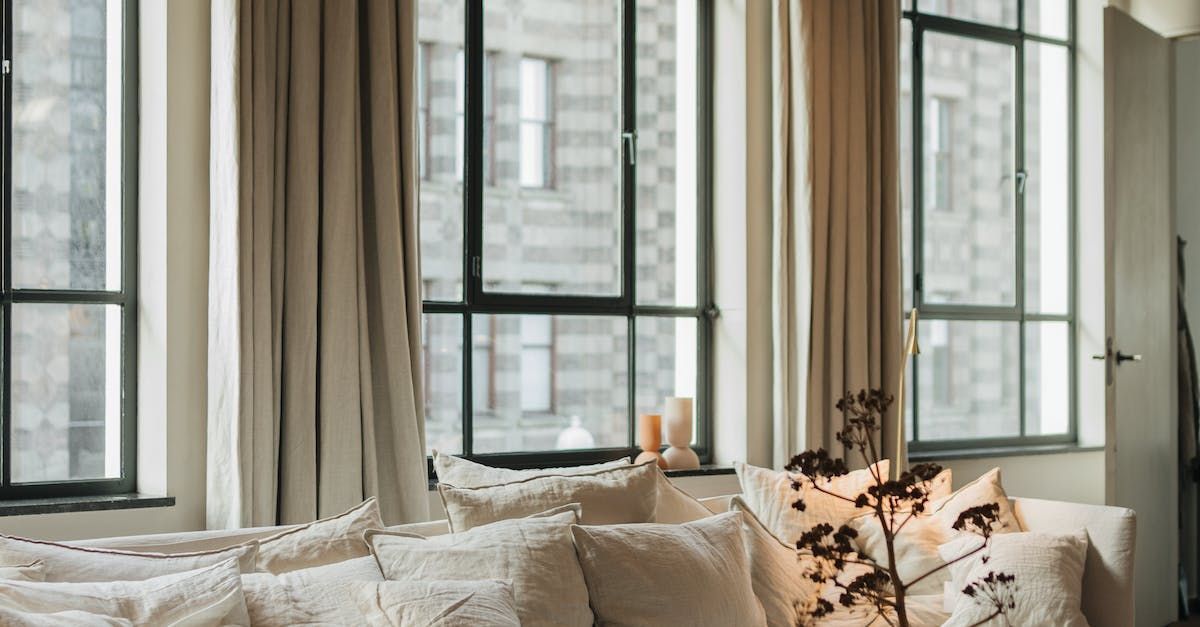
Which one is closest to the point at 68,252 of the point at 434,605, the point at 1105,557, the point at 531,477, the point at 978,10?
the point at 531,477

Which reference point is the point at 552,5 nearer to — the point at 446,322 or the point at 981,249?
the point at 446,322

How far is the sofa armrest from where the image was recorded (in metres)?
3.28

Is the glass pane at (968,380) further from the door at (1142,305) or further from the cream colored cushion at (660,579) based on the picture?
the cream colored cushion at (660,579)

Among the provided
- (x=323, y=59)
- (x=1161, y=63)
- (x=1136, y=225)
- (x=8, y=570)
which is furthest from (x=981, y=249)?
(x=8, y=570)

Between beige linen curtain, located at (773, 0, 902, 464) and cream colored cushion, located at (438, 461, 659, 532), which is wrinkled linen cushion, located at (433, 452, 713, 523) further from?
beige linen curtain, located at (773, 0, 902, 464)

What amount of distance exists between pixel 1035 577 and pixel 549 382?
1.92 metres

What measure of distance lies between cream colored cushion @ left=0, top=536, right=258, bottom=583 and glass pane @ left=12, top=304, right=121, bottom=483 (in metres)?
1.10

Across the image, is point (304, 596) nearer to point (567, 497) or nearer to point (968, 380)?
point (567, 497)

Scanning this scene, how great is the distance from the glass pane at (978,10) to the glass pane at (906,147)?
215mm

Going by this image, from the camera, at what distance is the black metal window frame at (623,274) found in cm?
424

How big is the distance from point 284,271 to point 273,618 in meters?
1.38

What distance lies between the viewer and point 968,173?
5535 mm

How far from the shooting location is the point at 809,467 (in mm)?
2037

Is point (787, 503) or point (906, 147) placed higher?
point (906, 147)
